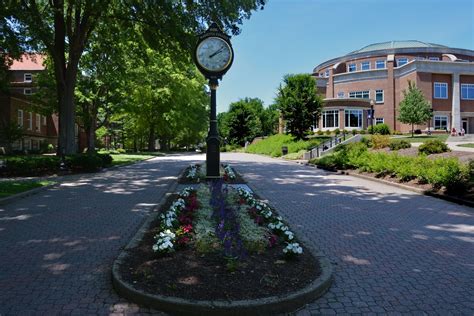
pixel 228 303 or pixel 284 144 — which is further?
pixel 284 144

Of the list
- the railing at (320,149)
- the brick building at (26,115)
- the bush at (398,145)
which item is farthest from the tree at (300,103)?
the brick building at (26,115)

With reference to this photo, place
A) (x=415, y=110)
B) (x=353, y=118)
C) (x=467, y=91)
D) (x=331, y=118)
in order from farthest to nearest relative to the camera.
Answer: (x=467, y=91)
(x=331, y=118)
(x=353, y=118)
(x=415, y=110)

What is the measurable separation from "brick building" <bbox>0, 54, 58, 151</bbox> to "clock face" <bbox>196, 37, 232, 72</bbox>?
27.2m

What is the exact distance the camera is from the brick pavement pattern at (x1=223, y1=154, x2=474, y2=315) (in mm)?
4164

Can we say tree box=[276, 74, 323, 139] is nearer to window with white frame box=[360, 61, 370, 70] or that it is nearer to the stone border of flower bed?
window with white frame box=[360, 61, 370, 70]

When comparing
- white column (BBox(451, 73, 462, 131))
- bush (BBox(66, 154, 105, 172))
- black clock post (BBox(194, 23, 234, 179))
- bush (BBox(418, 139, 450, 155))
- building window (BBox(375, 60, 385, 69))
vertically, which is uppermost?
building window (BBox(375, 60, 385, 69))

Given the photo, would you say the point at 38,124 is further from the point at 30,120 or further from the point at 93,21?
the point at 93,21

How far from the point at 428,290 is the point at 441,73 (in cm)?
5596

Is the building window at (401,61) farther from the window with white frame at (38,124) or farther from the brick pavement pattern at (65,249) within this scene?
the brick pavement pattern at (65,249)

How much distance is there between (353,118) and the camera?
4972 cm

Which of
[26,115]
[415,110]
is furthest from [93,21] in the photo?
[415,110]

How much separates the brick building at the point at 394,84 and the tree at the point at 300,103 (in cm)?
1112

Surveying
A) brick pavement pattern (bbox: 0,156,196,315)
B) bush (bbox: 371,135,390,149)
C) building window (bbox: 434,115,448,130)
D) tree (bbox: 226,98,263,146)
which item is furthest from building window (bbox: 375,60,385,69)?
brick pavement pattern (bbox: 0,156,196,315)

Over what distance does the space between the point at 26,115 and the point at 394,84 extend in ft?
158
